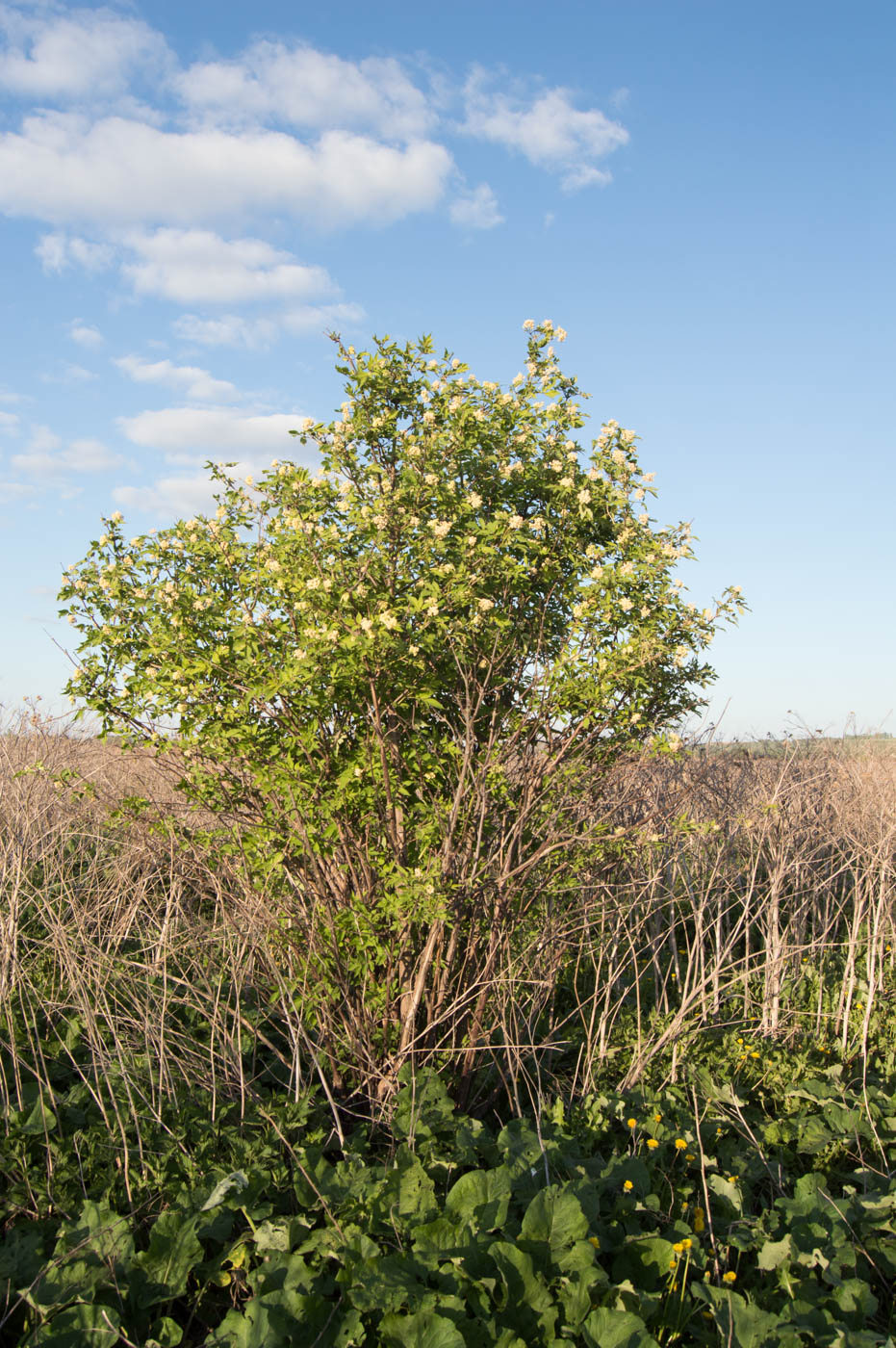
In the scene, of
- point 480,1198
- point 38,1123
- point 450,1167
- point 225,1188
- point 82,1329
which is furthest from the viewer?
point 38,1123

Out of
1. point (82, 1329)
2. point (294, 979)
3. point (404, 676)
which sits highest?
point (404, 676)

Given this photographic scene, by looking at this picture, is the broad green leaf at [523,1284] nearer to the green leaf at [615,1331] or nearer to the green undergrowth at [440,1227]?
the green undergrowth at [440,1227]

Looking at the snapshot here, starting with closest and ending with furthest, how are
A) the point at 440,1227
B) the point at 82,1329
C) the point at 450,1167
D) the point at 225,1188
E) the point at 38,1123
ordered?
the point at 82,1329 → the point at 440,1227 → the point at 225,1188 → the point at 450,1167 → the point at 38,1123

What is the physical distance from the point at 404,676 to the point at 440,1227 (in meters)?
1.61

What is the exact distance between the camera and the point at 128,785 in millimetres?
6523

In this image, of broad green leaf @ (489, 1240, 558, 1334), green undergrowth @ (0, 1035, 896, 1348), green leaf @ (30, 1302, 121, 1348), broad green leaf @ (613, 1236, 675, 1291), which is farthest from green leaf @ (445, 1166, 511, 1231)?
green leaf @ (30, 1302, 121, 1348)

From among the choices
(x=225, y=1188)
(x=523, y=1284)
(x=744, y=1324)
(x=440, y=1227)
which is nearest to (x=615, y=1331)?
(x=523, y=1284)

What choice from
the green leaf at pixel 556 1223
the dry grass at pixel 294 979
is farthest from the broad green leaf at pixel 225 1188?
the green leaf at pixel 556 1223

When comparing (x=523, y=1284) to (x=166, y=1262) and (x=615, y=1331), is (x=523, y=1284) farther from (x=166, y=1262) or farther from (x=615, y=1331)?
(x=166, y=1262)

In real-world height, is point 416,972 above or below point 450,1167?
above

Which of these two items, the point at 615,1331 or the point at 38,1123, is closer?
the point at 615,1331

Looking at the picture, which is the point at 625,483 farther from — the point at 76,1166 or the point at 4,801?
the point at 4,801

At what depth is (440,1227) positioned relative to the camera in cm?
212

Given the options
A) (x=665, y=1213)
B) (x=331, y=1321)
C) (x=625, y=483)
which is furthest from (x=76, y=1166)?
(x=625, y=483)
